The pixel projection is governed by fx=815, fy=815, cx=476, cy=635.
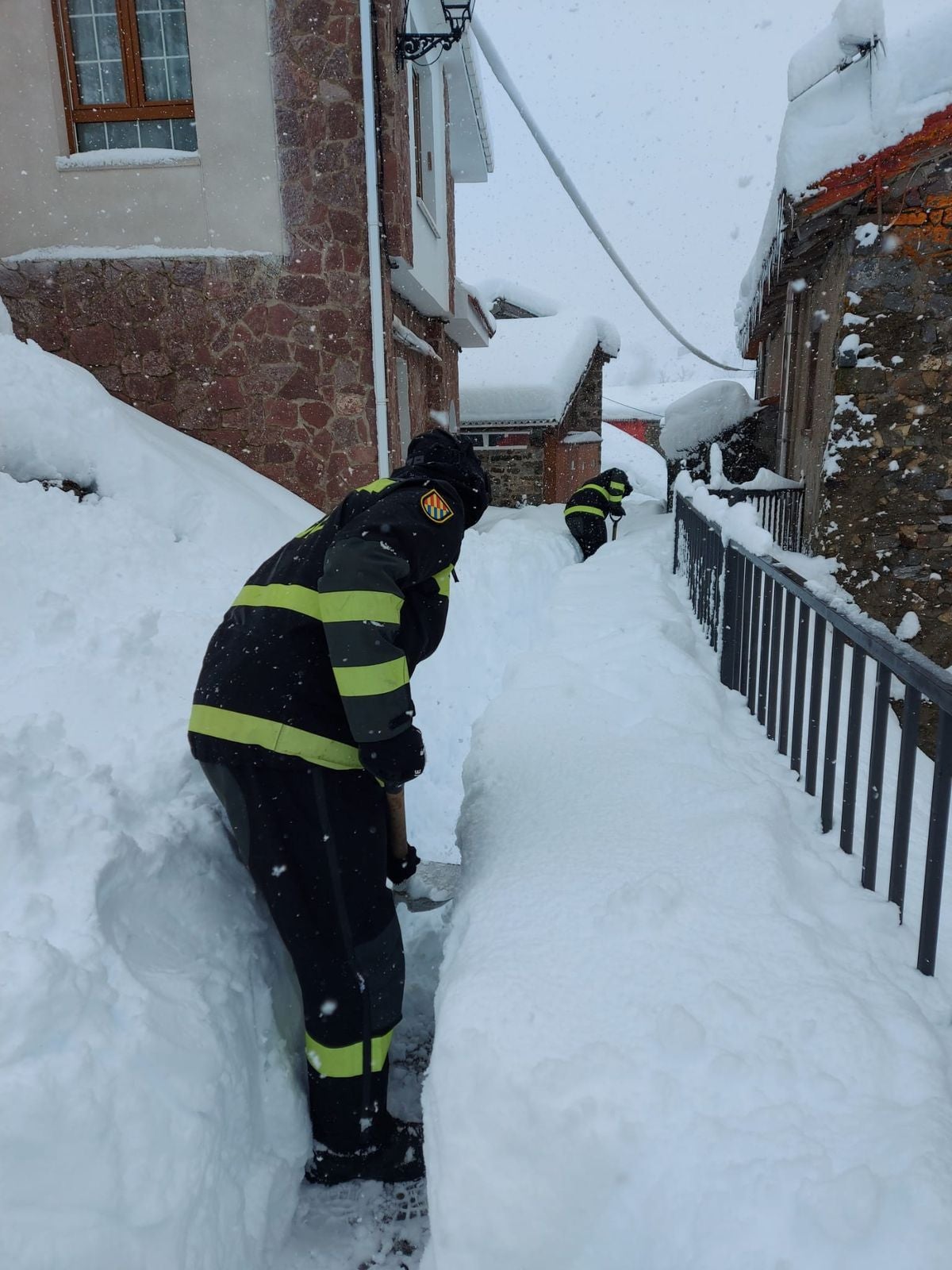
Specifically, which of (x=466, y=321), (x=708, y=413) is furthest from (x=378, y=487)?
(x=708, y=413)

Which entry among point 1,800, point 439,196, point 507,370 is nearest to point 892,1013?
point 1,800

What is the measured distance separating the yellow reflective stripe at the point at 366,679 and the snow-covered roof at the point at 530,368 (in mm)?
15581

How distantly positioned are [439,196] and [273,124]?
448 cm

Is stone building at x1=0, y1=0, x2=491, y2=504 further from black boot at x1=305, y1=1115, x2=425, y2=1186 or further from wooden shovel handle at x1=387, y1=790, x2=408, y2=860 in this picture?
black boot at x1=305, y1=1115, x2=425, y2=1186

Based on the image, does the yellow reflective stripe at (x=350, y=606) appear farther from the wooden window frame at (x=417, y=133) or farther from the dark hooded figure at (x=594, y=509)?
the wooden window frame at (x=417, y=133)

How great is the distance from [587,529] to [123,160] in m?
5.65

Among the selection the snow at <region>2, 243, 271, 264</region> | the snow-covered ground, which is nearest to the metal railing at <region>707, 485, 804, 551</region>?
the snow at <region>2, 243, 271, 264</region>

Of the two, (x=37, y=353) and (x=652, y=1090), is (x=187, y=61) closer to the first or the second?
(x=37, y=353)

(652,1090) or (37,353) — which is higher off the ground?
(37,353)

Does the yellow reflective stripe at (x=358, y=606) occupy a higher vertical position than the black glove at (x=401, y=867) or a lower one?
higher

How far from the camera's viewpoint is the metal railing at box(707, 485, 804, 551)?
329 inches

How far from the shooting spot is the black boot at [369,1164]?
7.02 feet

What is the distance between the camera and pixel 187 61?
6.80 metres

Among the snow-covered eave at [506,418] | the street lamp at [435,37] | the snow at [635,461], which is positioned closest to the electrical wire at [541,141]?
the street lamp at [435,37]
